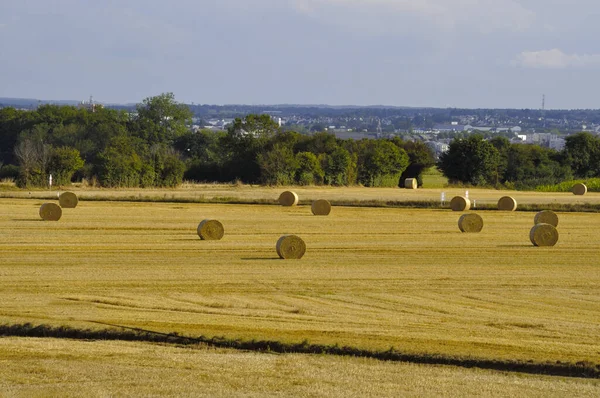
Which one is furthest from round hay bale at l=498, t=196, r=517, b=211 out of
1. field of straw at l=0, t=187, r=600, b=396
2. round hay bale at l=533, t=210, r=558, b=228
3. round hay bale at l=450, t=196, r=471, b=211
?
round hay bale at l=533, t=210, r=558, b=228

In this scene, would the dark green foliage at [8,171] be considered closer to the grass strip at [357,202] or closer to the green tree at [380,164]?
the grass strip at [357,202]

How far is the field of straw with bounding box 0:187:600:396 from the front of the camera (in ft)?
54.6

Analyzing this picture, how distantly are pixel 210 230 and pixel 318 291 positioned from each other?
10.9 m

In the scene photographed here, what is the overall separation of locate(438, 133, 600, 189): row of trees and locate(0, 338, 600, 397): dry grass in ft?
206

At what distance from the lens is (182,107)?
10744cm

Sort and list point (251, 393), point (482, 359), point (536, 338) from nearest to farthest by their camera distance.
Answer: point (251, 393) < point (482, 359) < point (536, 338)

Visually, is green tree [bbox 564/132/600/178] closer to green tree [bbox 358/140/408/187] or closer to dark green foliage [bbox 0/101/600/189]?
dark green foliage [bbox 0/101/600/189]

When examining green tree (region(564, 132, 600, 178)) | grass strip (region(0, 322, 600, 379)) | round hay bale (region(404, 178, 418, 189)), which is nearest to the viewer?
grass strip (region(0, 322, 600, 379))

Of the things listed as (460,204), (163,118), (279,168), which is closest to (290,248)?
(460,204)

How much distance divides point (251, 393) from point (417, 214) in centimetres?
3271

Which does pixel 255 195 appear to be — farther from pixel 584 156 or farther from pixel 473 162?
pixel 584 156

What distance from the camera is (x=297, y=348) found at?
17125 millimetres

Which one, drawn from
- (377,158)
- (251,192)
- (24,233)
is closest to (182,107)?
(377,158)

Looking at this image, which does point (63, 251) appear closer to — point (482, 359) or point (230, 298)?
point (230, 298)
